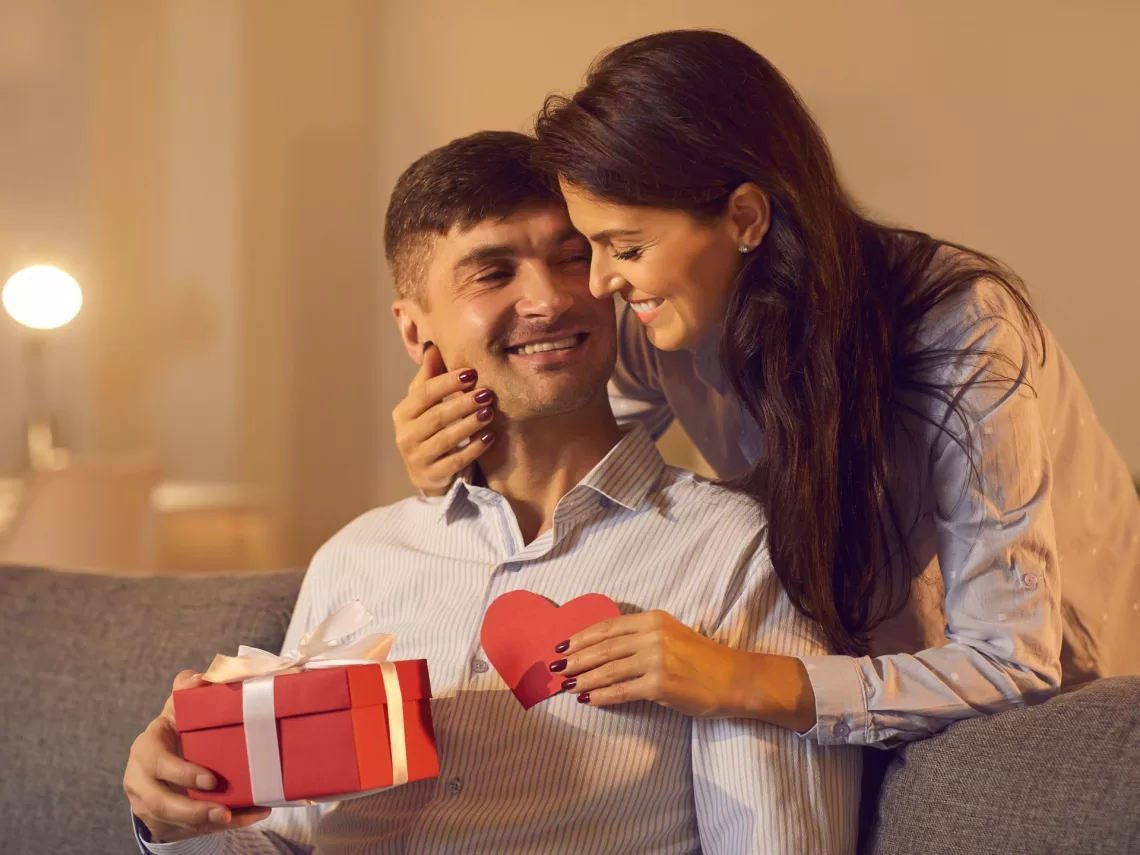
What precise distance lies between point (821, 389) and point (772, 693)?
335mm

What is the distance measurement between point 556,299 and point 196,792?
70 cm

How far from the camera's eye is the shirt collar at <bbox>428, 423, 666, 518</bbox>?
142 cm

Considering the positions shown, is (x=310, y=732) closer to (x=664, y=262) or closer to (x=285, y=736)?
(x=285, y=736)

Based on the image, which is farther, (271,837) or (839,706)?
(271,837)

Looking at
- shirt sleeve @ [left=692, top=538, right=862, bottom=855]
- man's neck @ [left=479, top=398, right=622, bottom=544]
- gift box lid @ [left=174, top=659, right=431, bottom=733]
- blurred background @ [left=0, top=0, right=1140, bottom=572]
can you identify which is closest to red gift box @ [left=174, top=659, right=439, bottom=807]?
gift box lid @ [left=174, top=659, right=431, bottom=733]

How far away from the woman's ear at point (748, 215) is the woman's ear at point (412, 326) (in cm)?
50

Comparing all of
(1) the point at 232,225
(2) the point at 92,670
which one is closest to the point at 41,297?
(1) the point at 232,225

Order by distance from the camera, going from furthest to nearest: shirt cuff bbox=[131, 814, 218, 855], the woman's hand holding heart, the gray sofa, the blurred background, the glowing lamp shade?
1. the glowing lamp shade
2. the blurred background
3. the gray sofa
4. shirt cuff bbox=[131, 814, 218, 855]
5. the woman's hand holding heart

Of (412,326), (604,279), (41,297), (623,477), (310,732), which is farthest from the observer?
(41,297)

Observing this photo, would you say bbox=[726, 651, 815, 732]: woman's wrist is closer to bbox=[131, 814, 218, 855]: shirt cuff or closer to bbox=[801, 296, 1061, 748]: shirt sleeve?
bbox=[801, 296, 1061, 748]: shirt sleeve

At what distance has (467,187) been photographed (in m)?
1.48

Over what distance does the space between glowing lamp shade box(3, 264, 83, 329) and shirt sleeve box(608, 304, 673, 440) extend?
194cm

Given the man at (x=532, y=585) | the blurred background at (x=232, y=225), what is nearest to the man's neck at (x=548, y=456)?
the man at (x=532, y=585)

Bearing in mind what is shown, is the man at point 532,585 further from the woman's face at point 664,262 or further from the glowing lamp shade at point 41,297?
the glowing lamp shade at point 41,297
